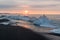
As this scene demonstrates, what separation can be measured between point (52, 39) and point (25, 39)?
1.64 meters

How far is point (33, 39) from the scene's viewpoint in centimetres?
1267

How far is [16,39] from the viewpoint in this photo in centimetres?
1254

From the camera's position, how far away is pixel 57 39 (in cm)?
1312

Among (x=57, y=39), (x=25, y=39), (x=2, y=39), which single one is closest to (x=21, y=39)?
(x=25, y=39)

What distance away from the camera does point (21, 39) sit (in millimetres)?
12664

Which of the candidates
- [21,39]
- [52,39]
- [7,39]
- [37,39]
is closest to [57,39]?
[52,39]

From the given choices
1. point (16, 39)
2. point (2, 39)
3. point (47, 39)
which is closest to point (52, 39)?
point (47, 39)

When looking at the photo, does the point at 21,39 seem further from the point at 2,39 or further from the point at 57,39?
the point at 57,39

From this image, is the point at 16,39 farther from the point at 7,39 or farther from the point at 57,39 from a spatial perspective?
the point at 57,39

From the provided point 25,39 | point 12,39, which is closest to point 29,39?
point 25,39

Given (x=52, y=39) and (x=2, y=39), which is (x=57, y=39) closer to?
(x=52, y=39)

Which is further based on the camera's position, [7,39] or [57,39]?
[57,39]

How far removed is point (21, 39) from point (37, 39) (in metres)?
0.94

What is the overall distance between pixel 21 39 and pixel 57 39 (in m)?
2.22
